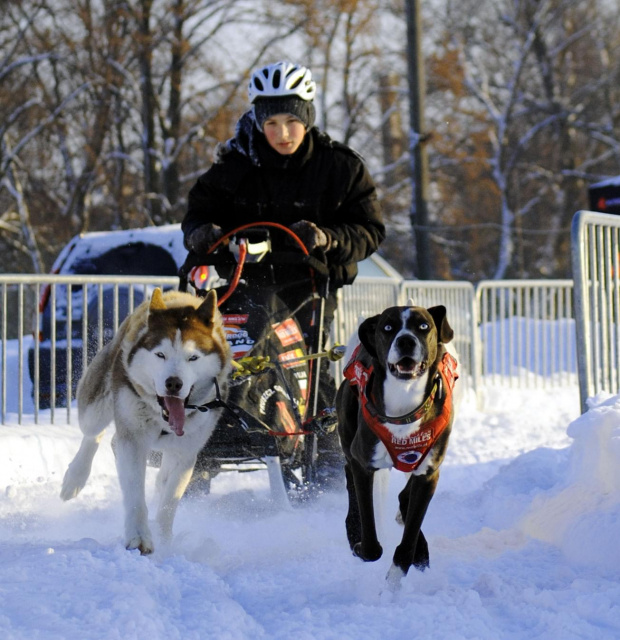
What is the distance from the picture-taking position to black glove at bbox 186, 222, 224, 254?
16.6 ft

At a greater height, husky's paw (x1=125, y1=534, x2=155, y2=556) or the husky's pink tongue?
the husky's pink tongue

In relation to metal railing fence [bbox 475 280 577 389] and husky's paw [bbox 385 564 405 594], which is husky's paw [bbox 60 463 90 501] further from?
metal railing fence [bbox 475 280 577 389]

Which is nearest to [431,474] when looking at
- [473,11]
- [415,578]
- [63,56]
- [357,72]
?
[415,578]

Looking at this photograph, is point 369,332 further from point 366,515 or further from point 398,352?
point 366,515

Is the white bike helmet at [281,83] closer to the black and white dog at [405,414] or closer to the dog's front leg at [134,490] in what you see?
the black and white dog at [405,414]

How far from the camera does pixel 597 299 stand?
23.6 feet

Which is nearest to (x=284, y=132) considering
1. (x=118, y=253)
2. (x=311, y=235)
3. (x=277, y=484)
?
(x=311, y=235)

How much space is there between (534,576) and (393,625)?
975 mm

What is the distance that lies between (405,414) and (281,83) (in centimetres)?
216

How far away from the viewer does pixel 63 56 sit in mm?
20125

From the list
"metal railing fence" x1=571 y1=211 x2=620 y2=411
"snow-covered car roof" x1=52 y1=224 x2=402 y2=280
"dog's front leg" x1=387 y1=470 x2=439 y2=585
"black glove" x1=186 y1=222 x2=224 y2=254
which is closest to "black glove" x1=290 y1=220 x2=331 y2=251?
"black glove" x1=186 y1=222 x2=224 y2=254

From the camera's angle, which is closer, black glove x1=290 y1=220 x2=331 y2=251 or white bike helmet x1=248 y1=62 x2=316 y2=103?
black glove x1=290 y1=220 x2=331 y2=251

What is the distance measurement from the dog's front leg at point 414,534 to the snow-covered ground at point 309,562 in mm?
63

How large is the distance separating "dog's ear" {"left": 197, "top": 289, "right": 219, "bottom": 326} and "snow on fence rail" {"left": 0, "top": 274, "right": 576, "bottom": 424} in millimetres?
673
